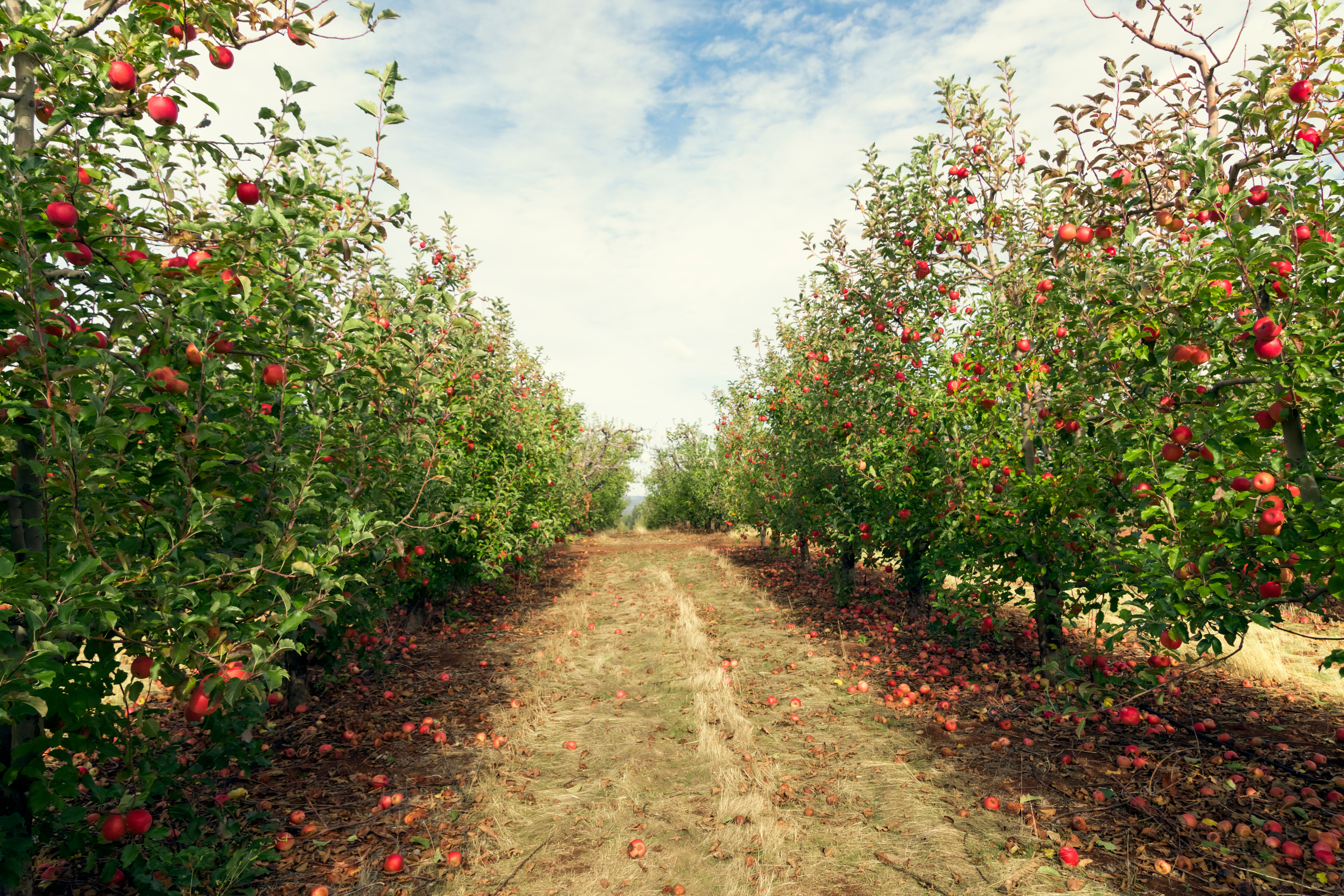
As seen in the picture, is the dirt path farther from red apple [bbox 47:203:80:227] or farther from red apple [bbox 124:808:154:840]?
red apple [bbox 47:203:80:227]

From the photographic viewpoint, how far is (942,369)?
24.4 feet

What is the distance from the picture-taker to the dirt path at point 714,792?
4059 millimetres

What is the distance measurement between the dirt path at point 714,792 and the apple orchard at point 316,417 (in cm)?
75

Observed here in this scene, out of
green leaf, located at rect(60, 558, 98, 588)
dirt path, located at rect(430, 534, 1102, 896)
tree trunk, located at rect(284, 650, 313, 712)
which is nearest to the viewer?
green leaf, located at rect(60, 558, 98, 588)

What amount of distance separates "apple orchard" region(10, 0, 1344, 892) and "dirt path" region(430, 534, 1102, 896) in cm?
75

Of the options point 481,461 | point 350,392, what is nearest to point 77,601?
point 350,392

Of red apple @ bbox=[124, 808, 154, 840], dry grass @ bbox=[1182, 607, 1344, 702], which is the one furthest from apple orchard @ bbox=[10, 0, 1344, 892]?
dry grass @ bbox=[1182, 607, 1344, 702]

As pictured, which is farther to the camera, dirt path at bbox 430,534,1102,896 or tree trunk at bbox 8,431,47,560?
dirt path at bbox 430,534,1102,896

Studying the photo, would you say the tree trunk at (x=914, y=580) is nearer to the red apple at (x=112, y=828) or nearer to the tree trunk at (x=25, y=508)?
the red apple at (x=112, y=828)

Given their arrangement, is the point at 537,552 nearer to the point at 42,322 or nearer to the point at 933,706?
the point at 933,706


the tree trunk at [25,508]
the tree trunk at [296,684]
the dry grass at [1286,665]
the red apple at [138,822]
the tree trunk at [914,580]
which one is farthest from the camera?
the tree trunk at [914,580]

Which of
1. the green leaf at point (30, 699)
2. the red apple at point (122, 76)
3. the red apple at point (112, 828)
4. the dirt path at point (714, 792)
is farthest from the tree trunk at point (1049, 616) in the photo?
the red apple at point (122, 76)

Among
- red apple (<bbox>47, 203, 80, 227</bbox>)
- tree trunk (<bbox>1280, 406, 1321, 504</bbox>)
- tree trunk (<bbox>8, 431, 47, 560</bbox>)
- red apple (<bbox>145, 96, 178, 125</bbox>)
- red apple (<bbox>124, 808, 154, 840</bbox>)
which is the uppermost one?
red apple (<bbox>145, 96, 178, 125</bbox>)

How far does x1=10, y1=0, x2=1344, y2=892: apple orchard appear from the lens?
2.66 meters
